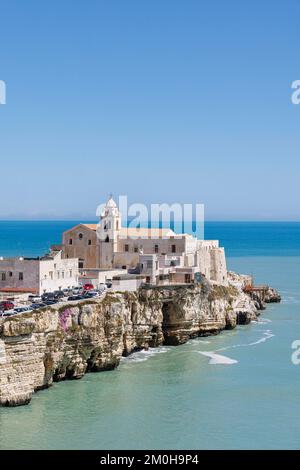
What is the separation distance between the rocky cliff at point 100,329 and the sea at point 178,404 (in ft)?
3.44

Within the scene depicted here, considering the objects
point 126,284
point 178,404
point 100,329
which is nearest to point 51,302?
point 100,329

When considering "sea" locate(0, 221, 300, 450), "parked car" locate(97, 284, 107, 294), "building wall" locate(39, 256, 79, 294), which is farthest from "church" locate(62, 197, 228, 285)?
"sea" locate(0, 221, 300, 450)

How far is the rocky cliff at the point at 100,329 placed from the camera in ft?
155

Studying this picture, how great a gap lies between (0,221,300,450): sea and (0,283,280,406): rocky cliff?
1049 millimetres

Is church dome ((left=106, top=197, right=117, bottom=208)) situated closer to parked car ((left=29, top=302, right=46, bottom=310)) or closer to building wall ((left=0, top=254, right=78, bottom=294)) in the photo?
building wall ((left=0, top=254, right=78, bottom=294))

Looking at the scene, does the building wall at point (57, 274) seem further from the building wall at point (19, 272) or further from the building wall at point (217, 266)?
the building wall at point (217, 266)

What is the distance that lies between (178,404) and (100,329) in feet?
35.2

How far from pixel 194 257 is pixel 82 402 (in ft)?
104

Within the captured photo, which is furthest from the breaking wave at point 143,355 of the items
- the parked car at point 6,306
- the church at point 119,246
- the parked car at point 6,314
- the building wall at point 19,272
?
the church at point 119,246

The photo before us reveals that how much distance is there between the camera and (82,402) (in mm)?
47844

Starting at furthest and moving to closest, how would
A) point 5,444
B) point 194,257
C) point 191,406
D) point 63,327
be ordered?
point 194,257, point 63,327, point 191,406, point 5,444

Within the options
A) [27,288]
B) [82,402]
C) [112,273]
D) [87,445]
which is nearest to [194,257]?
[112,273]

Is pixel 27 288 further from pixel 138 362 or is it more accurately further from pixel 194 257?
pixel 194 257

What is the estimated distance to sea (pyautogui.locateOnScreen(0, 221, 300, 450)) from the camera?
41.5m
